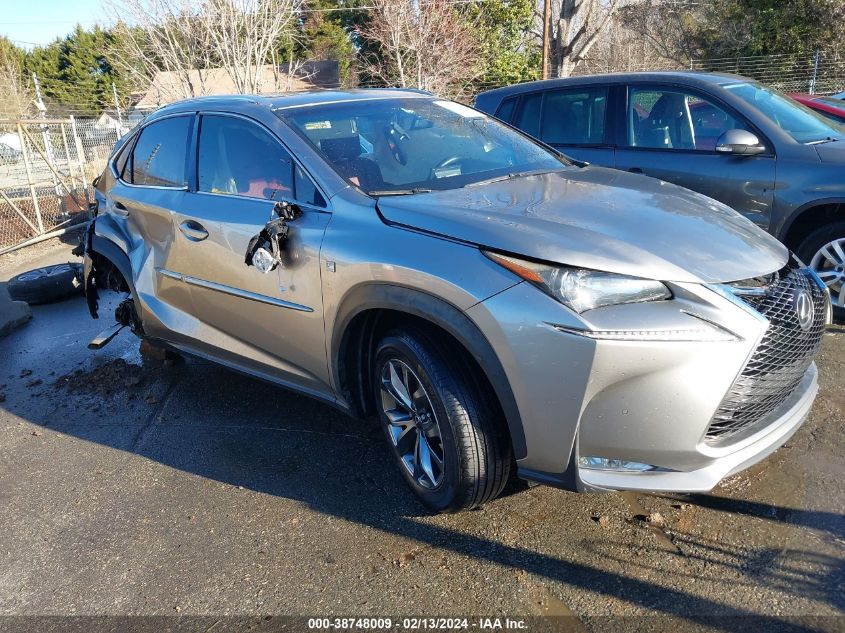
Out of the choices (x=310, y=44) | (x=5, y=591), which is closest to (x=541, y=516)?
(x=5, y=591)

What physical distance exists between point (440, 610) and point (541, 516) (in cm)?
70

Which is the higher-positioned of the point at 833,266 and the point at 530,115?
the point at 530,115

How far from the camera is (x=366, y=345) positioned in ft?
10.8

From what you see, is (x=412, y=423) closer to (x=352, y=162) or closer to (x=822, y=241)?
(x=352, y=162)

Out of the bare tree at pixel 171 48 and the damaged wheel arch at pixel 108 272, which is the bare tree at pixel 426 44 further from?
the damaged wheel arch at pixel 108 272

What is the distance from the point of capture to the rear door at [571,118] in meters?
5.90

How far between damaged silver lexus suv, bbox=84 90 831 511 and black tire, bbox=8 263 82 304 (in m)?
3.77

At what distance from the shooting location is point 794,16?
21.2 meters

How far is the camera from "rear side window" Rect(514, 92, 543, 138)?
640 centimetres

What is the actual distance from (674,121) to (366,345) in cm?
360

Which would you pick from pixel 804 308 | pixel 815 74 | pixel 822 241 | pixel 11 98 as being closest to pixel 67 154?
pixel 822 241

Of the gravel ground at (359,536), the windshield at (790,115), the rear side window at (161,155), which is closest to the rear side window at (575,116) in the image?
the windshield at (790,115)

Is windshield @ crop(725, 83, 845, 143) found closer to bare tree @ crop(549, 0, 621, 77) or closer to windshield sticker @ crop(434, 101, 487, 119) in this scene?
windshield sticker @ crop(434, 101, 487, 119)

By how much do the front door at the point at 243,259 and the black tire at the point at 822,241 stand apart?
360cm
